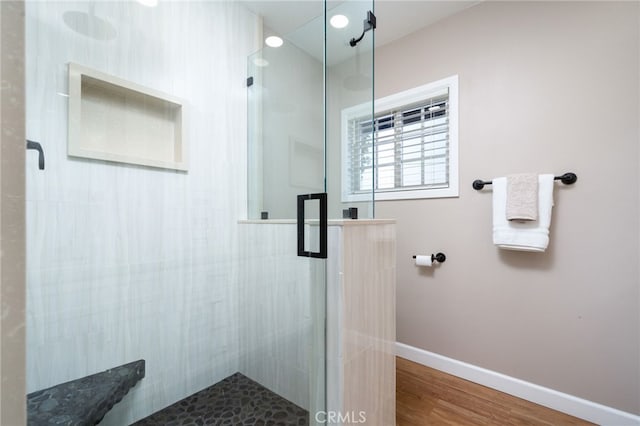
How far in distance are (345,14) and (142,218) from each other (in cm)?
143

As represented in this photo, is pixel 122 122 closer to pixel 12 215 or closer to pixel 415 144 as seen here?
pixel 12 215

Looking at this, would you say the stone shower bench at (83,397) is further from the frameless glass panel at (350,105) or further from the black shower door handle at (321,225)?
the frameless glass panel at (350,105)

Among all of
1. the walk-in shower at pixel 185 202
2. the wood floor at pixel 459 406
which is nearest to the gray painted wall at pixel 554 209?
the wood floor at pixel 459 406

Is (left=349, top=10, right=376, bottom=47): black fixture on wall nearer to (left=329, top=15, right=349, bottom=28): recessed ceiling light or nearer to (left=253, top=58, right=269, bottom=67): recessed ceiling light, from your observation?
(left=329, top=15, right=349, bottom=28): recessed ceiling light

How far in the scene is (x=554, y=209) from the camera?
150cm

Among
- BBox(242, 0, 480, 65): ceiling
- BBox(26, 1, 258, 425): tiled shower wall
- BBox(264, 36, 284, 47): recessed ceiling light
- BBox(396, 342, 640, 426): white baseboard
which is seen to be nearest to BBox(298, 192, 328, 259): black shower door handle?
BBox(26, 1, 258, 425): tiled shower wall

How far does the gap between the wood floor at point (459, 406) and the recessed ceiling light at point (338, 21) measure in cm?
216

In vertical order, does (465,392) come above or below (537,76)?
below

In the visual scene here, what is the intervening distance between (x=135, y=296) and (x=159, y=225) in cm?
31

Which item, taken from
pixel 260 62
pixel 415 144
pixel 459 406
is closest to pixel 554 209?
pixel 415 144

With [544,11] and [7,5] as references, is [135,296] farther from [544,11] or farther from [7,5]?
[544,11]

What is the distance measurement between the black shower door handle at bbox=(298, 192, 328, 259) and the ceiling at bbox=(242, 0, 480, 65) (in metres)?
0.75

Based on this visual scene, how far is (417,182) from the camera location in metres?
2.04

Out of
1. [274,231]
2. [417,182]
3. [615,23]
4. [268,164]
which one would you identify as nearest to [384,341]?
[274,231]
